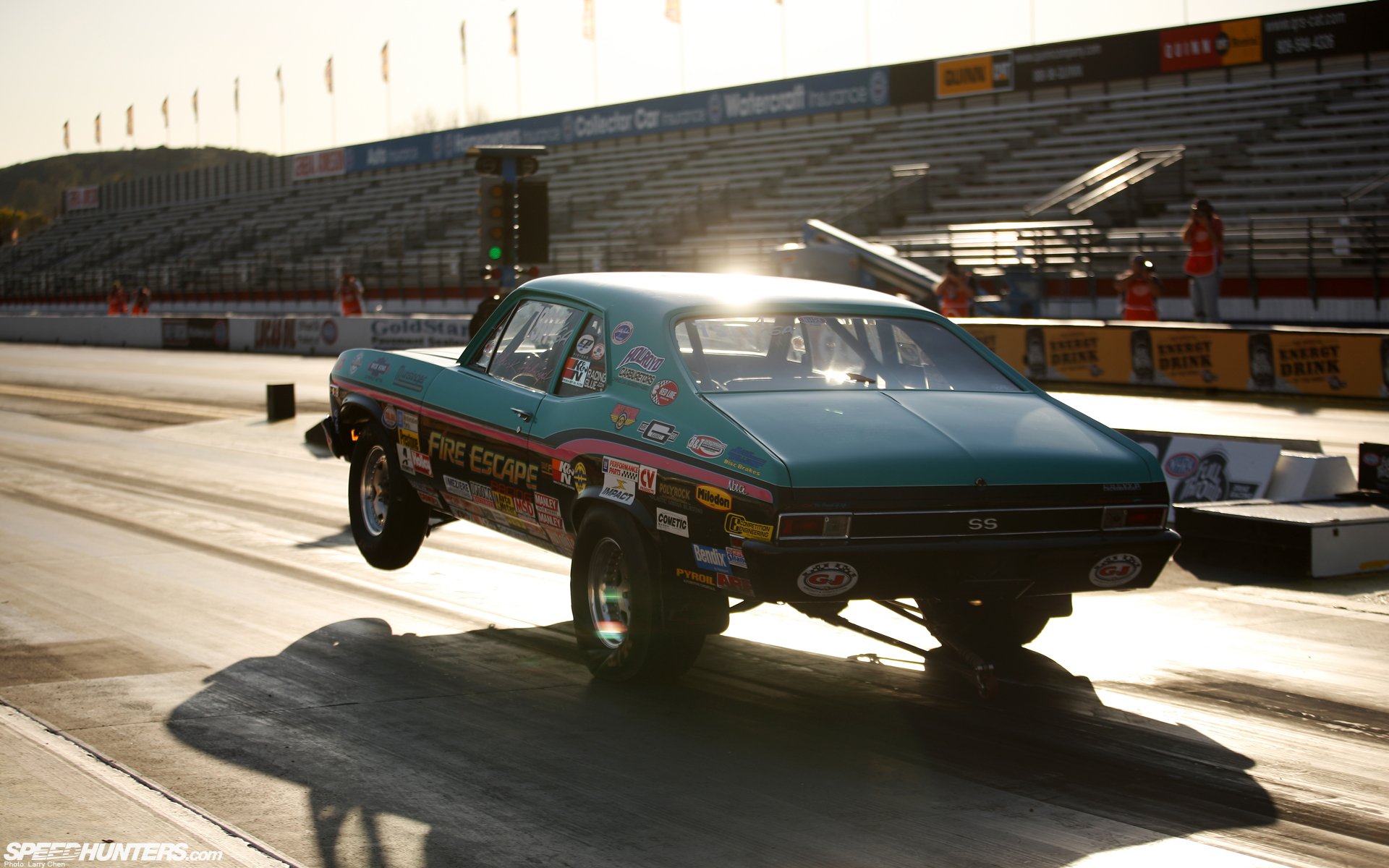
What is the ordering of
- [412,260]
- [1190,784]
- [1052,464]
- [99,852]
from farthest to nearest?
[412,260] < [1052,464] < [1190,784] < [99,852]

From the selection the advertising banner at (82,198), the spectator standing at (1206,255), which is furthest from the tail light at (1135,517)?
the advertising banner at (82,198)

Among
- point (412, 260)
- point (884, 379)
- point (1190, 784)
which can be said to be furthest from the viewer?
point (412, 260)

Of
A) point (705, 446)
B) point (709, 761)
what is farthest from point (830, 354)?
point (709, 761)

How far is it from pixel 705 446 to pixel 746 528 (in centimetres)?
39

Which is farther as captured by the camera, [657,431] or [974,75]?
[974,75]

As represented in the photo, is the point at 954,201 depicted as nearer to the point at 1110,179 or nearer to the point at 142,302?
the point at 1110,179

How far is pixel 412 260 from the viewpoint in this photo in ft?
176

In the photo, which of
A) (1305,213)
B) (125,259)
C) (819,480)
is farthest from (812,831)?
(125,259)

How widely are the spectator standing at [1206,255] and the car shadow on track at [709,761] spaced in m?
17.8

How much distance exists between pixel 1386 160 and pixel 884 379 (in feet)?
98.9

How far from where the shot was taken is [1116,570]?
5.30 m

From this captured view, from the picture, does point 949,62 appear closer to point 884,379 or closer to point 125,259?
point 884,379

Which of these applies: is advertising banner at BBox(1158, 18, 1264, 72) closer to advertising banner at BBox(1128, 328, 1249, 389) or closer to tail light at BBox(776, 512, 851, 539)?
advertising banner at BBox(1128, 328, 1249, 389)

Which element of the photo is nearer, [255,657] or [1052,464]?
[1052,464]
